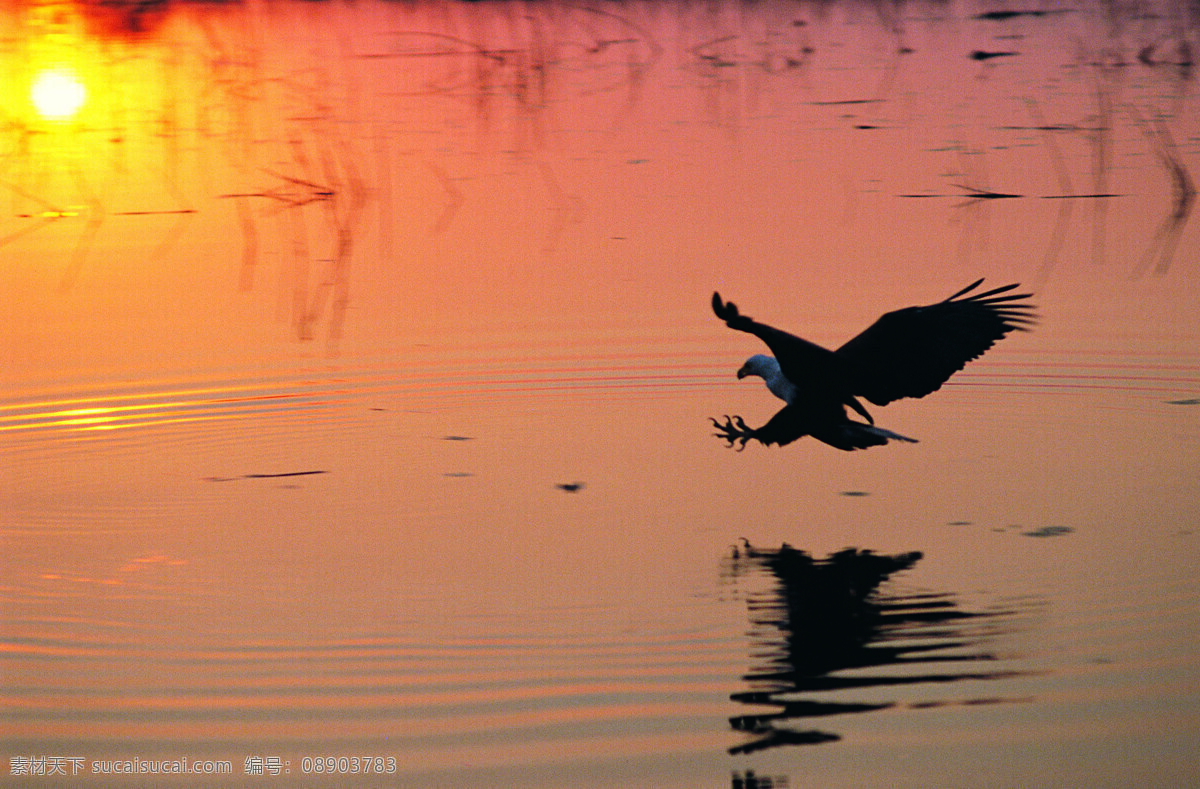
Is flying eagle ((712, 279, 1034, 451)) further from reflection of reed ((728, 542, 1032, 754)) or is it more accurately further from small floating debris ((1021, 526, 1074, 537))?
reflection of reed ((728, 542, 1032, 754))

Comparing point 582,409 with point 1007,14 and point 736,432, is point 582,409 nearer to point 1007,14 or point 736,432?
point 736,432

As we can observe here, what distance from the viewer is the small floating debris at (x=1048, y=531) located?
615 centimetres

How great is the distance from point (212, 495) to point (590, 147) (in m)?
5.97

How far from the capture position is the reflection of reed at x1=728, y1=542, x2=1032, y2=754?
4.77m

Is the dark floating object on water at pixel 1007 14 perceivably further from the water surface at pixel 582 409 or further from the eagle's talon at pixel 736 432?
the eagle's talon at pixel 736 432

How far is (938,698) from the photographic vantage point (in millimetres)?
4793

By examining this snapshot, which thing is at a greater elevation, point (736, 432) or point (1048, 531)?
point (736, 432)

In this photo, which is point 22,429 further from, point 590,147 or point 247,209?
point 590,147

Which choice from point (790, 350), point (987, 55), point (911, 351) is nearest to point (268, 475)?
point (790, 350)

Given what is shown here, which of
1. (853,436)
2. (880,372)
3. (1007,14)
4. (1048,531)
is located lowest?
(1048,531)

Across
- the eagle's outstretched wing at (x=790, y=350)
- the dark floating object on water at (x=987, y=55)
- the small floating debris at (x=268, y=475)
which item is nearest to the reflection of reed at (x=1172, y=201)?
the dark floating object on water at (x=987, y=55)

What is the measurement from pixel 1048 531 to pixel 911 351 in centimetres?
101

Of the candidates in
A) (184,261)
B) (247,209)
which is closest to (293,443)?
(184,261)

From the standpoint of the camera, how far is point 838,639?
5.27 metres
